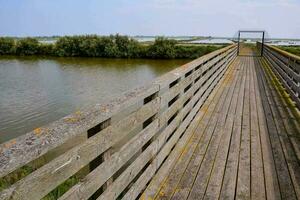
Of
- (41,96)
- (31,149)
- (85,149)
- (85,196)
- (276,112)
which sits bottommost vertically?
(41,96)

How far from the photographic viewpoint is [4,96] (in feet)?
69.9

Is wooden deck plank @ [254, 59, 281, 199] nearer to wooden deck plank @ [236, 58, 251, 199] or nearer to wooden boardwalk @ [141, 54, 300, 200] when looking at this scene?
wooden boardwalk @ [141, 54, 300, 200]

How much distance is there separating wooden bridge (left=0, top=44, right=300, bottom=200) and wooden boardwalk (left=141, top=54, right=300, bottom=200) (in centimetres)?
1

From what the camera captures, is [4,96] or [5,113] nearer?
[5,113]

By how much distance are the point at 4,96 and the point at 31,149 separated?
22044 millimetres

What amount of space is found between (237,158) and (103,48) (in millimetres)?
62227

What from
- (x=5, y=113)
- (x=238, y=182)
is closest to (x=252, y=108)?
(x=238, y=182)

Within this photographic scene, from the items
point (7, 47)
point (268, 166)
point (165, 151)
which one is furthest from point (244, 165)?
point (7, 47)

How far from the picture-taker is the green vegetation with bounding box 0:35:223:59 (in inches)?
2271

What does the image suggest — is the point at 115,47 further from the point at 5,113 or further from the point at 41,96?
the point at 5,113

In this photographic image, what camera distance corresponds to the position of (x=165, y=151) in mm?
3619

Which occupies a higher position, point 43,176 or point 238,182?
point 43,176

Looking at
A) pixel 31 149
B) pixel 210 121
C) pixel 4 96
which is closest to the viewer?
pixel 31 149

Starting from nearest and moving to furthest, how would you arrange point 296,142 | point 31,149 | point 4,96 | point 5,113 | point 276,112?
point 31,149 < point 296,142 < point 276,112 < point 5,113 < point 4,96
